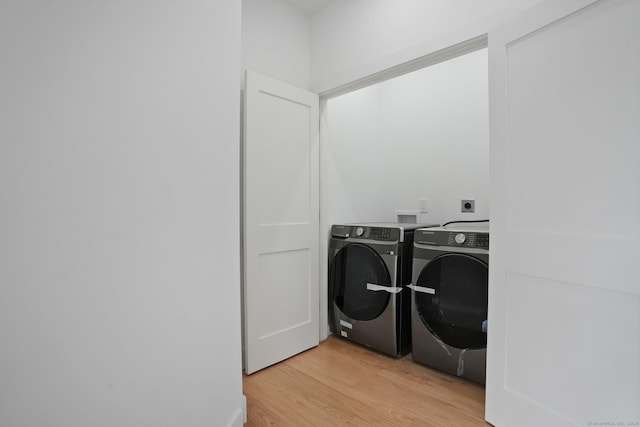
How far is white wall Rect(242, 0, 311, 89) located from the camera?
2.12 metres

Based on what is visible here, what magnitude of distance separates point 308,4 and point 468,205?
2033mm

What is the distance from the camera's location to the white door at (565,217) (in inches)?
42.1

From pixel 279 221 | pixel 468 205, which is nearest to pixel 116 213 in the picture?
pixel 279 221

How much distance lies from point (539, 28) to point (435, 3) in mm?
720

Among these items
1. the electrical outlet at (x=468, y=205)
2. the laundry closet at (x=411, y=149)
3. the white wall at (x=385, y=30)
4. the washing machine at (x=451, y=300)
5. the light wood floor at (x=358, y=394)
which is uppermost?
the white wall at (x=385, y=30)

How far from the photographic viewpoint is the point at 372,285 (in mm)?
2295

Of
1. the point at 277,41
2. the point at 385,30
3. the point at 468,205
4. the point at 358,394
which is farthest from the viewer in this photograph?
the point at 468,205

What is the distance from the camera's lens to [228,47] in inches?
49.1

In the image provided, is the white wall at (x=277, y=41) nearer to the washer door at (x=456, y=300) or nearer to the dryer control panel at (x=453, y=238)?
the dryer control panel at (x=453, y=238)

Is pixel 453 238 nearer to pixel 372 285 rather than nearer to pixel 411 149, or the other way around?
pixel 372 285

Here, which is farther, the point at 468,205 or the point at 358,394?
the point at 468,205

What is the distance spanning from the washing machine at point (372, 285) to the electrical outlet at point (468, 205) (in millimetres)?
632

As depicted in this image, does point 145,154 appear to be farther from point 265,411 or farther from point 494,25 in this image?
point 494,25

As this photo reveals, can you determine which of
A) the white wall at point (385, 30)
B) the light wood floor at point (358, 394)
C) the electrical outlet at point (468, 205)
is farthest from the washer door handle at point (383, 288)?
the white wall at point (385, 30)
